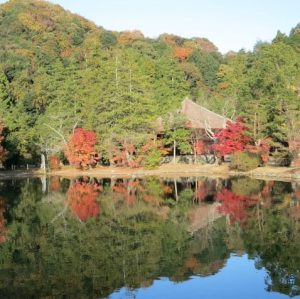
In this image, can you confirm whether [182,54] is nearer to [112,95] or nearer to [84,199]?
[112,95]

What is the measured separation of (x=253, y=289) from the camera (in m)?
12.9

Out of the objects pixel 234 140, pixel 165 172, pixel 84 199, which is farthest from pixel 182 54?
pixel 84 199

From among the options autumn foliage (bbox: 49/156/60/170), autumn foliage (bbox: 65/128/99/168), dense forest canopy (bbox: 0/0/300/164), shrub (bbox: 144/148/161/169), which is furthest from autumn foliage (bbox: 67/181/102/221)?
autumn foliage (bbox: 49/156/60/170)

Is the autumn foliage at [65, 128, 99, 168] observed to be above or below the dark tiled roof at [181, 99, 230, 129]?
below

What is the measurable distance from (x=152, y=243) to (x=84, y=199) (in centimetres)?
1071

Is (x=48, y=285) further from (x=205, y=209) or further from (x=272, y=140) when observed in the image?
(x=272, y=140)

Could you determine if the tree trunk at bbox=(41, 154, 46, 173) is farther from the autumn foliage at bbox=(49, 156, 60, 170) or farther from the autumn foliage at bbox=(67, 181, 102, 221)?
the autumn foliage at bbox=(67, 181, 102, 221)

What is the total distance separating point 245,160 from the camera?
38.2m

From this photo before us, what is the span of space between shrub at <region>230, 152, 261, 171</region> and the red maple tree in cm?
121

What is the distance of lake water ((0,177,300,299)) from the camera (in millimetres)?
13008

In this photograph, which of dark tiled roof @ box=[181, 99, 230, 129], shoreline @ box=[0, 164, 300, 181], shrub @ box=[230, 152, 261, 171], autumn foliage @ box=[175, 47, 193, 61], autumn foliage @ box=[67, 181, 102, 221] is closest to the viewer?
autumn foliage @ box=[67, 181, 102, 221]

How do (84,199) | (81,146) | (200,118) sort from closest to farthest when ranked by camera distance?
1. (84,199)
2. (81,146)
3. (200,118)

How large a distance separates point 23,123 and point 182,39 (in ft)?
177

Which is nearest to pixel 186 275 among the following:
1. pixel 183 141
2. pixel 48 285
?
pixel 48 285
